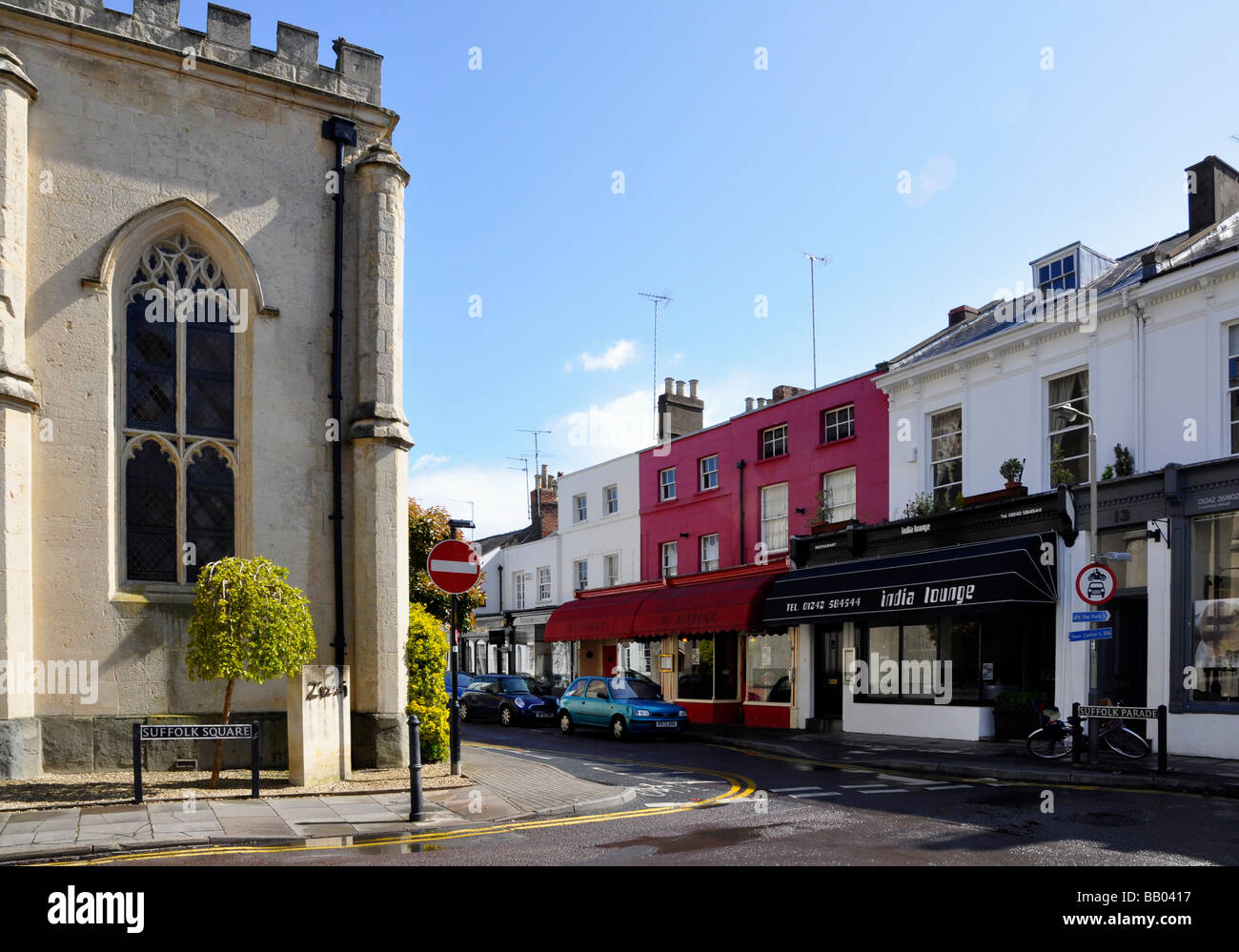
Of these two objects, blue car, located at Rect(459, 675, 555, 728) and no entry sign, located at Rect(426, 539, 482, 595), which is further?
blue car, located at Rect(459, 675, 555, 728)

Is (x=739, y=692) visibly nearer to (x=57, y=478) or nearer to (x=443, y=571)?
(x=443, y=571)

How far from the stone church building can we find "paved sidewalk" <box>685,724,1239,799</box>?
8.72 m

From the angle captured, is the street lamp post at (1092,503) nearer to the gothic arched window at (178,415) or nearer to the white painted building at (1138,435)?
the white painted building at (1138,435)

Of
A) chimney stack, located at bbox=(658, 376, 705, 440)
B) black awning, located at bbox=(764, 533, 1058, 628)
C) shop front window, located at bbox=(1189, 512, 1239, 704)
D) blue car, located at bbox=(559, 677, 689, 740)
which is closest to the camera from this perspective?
shop front window, located at bbox=(1189, 512, 1239, 704)

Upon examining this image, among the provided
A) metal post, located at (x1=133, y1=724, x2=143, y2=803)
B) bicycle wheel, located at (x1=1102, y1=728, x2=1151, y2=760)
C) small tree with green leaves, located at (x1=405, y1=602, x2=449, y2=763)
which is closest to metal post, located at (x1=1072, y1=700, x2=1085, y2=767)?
bicycle wheel, located at (x1=1102, y1=728, x2=1151, y2=760)

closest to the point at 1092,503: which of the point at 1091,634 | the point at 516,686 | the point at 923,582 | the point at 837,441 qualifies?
the point at 1091,634

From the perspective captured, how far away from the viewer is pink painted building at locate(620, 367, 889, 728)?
26062mm

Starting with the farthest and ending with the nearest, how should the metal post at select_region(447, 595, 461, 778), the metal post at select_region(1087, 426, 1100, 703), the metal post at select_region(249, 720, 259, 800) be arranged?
1. the metal post at select_region(1087, 426, 1100, 703)
2. the metal post at select_region(447, 595, 461, 778)
3. the metal post at select_region(249, 720, 259, 800)

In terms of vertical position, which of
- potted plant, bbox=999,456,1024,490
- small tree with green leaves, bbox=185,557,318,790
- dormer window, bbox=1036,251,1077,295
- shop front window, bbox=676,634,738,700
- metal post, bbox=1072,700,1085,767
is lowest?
shop front window, bbox=676,634,738,700

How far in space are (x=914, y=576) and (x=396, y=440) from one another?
40.6 ft

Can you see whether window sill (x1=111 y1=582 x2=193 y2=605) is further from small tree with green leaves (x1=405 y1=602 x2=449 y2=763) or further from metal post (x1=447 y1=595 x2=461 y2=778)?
metal post (x1=447 y1=595 x2=461 y2=778)

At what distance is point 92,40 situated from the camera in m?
13.6

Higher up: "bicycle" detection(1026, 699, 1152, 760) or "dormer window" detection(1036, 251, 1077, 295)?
"dormer window" detection(1036, 251, 1077, 295)

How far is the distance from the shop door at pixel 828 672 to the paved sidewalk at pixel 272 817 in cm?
1328
